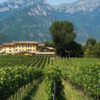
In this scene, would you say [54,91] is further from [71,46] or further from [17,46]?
[17,46]

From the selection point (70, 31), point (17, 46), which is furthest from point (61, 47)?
point (17, 46)

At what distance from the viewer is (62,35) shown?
54.6 m

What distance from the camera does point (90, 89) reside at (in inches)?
460

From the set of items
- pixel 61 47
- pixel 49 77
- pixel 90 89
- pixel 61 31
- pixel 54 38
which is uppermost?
pixel 61 31

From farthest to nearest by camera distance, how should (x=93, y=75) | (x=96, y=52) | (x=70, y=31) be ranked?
(x=70, y=31)
(x=96, y=52)
(x=93, y=75)

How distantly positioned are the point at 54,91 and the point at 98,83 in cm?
465

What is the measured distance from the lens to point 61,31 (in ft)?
182

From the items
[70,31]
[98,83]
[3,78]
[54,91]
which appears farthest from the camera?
[70,31]

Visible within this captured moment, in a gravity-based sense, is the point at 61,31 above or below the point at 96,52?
above

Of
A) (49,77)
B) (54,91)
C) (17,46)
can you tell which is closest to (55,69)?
(49,77)

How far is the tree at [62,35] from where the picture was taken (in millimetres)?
53812

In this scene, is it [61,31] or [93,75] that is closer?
[93,75]

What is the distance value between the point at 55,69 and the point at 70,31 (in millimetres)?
50137

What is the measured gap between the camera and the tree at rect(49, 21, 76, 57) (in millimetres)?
53812
